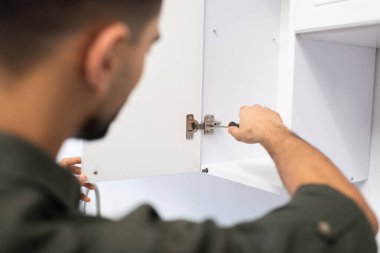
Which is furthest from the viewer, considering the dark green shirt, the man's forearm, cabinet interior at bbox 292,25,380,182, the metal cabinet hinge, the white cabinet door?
the metal cabinet hinge

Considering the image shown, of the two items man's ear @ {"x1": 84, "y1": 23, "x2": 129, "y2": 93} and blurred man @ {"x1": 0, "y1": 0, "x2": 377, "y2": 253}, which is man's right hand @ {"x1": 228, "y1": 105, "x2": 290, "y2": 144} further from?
man's ear @ {"x1": 84, "y1": 23, "x2": 129, "y2": 93}

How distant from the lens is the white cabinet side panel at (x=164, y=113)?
904 millimetres

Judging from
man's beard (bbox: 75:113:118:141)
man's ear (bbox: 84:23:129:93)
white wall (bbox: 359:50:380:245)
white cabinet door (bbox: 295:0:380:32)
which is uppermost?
white cabinet door (bbox: 295:0:380:32)

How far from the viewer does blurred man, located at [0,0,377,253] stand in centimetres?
34

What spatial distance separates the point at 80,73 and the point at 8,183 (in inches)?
5.1

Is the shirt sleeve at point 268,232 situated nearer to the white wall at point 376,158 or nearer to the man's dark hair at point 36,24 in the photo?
the man's dark hair at point 36,24

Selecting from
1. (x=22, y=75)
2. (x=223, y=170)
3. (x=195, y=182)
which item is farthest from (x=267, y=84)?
(x=22, y=75)

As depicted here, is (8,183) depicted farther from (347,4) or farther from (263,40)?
(263,40)

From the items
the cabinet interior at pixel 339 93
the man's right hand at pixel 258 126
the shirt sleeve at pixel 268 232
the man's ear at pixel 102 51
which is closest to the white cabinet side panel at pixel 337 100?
the cabinet interior at pixel 339 93

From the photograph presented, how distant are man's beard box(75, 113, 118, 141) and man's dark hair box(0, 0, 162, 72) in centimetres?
10

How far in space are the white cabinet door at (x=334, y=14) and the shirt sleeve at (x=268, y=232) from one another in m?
0.42

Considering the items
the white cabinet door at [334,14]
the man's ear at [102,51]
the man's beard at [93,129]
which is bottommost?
the man's beard at [93,129]

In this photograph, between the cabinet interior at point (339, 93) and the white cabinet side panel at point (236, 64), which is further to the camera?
the white cabinet side panel at point (236, 64)

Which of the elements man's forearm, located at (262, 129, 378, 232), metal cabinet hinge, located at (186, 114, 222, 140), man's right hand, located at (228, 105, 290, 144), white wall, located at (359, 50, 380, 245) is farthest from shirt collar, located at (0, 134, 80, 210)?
white wall, located at (359, 50, 380, 245)
